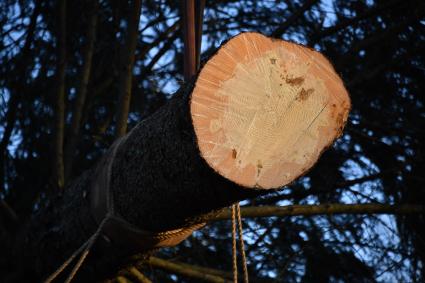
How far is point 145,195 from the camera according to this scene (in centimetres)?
152

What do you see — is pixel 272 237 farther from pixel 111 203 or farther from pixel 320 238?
pixel 111 203

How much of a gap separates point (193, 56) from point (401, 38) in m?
1.75

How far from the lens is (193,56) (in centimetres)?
174

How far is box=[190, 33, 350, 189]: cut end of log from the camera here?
50.4 inches

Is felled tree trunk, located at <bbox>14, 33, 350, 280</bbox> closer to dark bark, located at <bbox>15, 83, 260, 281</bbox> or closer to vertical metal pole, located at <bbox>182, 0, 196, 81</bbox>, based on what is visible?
dark bark, located at <bbox>15, 83, 260, 281</bbox>

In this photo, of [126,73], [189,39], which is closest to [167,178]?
[189,39]

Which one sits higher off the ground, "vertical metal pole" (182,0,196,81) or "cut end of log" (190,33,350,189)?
"vertical metal pole" (182,0,196,81)

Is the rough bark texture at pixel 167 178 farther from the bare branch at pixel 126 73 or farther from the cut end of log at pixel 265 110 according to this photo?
the bare branch at pixel 126 73

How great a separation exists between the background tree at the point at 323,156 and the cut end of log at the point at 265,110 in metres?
1.44

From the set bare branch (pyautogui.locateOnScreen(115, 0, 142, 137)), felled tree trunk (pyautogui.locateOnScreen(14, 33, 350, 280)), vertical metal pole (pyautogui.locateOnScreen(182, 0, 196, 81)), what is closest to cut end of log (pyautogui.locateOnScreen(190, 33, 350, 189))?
felled tree trunk (pyautogui.locateOnScreen(14, 33, 350, 280))

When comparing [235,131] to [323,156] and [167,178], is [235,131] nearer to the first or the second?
[167,178]

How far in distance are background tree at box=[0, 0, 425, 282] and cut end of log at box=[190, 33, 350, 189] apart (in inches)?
56.9

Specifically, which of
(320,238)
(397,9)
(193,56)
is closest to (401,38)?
(397,9)

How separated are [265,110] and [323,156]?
1.97 m
